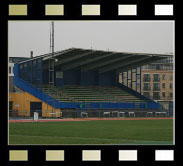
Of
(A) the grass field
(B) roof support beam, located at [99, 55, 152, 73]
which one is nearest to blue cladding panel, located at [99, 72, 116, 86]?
(B) roof support beam, located at [99, 55, 152, 73]

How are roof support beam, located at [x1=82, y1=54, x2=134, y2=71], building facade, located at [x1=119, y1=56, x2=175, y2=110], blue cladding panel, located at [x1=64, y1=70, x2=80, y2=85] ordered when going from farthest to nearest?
building facade, located at [x1=119, y1=56, x2=175, y2=110], blue cladding panel, located at [x1=64, y1=70, x2=80, y2=85], roof support beam, located at [x1=82, y1=54, x2=134, y2=71]

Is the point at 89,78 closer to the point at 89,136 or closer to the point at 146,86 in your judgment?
the point at 89,136

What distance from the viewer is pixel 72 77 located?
53031 millimetres

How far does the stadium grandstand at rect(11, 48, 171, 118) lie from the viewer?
4494cm

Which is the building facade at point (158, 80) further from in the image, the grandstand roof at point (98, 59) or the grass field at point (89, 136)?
the grass field at point (89, 136)

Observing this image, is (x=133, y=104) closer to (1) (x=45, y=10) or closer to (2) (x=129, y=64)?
(2) (x=129, y=64)

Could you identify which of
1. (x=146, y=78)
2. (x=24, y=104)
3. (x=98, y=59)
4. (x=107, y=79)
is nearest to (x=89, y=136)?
(x=24, y=104)

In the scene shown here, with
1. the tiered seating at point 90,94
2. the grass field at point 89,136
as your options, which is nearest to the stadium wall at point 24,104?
the tiered seating at point 90,94

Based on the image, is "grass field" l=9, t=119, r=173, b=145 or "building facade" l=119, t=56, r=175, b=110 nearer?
"grass field" l=9, t=119, r=173, b=145

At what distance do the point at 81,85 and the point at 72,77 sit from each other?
1349mm

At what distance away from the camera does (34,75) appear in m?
47.1

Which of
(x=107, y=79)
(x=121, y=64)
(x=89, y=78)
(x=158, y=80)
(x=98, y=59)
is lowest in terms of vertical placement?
(x=158, y=80)

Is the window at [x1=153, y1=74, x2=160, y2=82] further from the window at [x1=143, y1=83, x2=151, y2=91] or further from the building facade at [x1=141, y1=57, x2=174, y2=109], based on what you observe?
the window at [x1=143, y1=83, x2=151, y2=91]

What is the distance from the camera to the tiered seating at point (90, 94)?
4703cm
